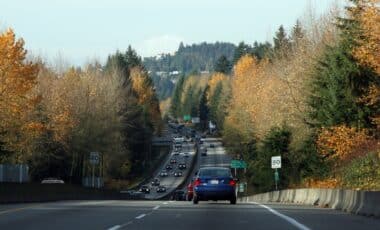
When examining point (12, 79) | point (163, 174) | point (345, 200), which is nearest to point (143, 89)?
point (163, 174)

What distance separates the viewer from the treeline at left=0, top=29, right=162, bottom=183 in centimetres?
6488

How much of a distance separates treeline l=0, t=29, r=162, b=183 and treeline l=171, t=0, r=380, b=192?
19.5m

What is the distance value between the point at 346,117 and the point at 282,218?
3005 centimetres

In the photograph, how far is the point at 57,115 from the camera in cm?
7775

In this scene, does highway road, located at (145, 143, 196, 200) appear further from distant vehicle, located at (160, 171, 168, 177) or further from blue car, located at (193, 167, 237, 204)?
blue car, located at (193, 167, 237, 204)

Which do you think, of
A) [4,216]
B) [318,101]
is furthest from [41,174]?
[4,216]

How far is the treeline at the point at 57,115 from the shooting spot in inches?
2554

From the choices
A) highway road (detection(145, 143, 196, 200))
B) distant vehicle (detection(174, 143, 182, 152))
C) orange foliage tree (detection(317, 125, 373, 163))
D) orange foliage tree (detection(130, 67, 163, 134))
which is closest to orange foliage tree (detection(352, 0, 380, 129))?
orange foliage tree (detection(317, 125, 373, 163))

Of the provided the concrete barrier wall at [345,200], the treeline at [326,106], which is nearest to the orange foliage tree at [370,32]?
the treeline at [326,106]

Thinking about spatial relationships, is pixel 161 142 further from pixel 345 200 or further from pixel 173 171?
pixel 345 200

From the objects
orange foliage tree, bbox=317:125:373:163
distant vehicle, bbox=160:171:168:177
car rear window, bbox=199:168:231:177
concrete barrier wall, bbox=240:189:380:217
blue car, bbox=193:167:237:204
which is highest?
orange foliage tree, bbox=317:125:373:163

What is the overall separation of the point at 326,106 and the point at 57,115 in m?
34.5

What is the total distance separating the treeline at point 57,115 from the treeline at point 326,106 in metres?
19.5

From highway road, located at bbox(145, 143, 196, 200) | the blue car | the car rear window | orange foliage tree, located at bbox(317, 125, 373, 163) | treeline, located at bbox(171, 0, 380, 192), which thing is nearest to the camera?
the blue car
